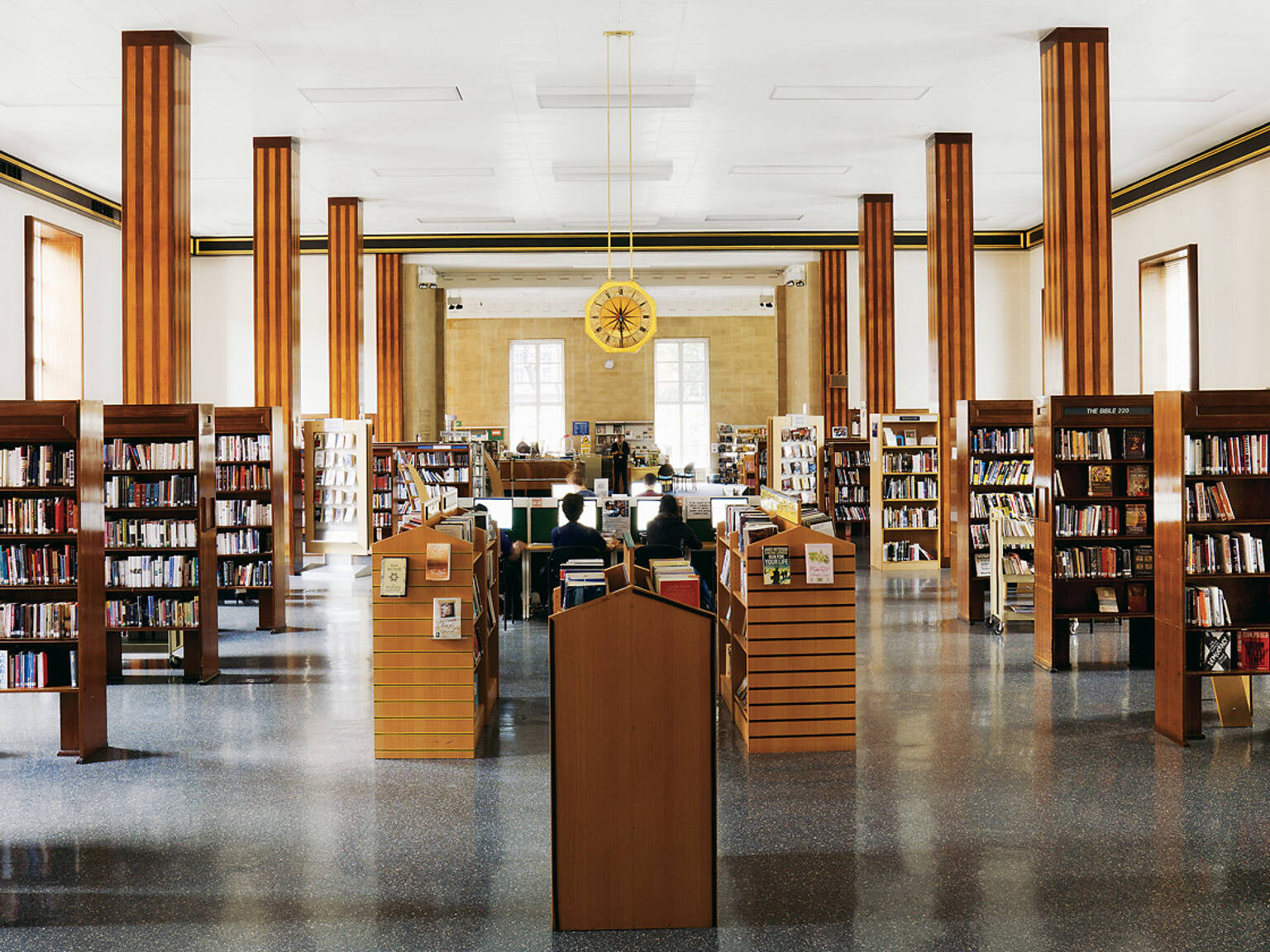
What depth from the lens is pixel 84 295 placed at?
1498 centimetres

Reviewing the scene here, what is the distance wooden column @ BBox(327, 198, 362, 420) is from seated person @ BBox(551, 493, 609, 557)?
7.78m

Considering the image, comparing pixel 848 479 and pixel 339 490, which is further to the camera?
pixel 848 479

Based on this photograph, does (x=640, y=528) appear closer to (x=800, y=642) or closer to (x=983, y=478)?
(x=983, y=478)

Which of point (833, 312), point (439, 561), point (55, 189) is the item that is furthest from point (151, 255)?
point (833, 312)

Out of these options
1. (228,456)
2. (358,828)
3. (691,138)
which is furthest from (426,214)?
(358,828)

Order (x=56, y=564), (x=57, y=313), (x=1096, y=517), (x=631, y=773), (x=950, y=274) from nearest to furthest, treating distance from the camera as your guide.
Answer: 1. (x=631, y=773)
2. (x=56, y=564)
3. (x=1096, y=517)
4. (x=950, y=274)
5. (x=57, y=313)

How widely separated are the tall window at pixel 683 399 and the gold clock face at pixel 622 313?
63.4 ft

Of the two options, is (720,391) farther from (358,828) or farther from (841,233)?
(358,828)

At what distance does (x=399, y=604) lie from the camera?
5.37m

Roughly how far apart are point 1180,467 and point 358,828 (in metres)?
4.54

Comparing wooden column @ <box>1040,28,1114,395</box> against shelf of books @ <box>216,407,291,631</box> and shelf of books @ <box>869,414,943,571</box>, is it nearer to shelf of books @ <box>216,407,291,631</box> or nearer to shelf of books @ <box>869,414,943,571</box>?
shelf of books @ <box>869,414,943,571</box>

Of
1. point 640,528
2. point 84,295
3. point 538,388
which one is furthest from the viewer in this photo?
point 538,388

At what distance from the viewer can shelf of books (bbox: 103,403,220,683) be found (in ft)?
24.1

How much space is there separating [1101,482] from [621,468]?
15.5 m
